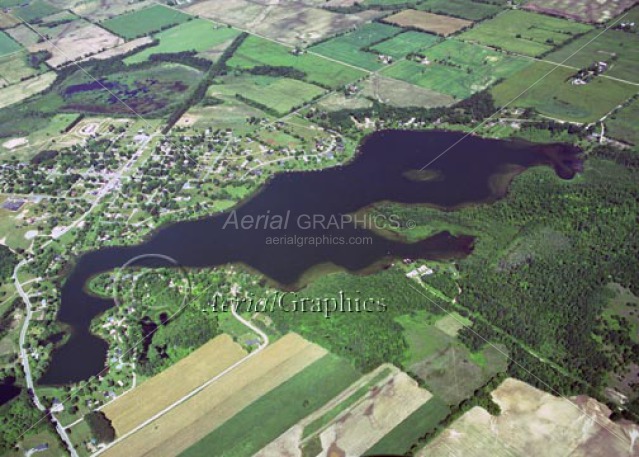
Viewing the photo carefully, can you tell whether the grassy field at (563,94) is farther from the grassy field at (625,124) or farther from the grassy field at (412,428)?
the grassy field at (412,428)

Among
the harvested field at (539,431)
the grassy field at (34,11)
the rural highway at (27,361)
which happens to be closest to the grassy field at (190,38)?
the grassy field at (34,11)

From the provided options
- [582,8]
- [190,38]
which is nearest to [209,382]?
[190,38]

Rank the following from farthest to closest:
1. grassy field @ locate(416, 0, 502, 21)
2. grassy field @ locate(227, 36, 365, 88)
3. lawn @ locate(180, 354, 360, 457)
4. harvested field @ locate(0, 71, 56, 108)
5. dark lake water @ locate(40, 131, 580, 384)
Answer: grassy field @ locate(416, 0, 502, 21) → harvested field @ locate(0, 71, 56, 108) → grassy field @ locate(227, 36, 365, 88) → dark lake water @ locate(40, 131, 580, 384) → lawn @ locate(180, 354, 360, 457)

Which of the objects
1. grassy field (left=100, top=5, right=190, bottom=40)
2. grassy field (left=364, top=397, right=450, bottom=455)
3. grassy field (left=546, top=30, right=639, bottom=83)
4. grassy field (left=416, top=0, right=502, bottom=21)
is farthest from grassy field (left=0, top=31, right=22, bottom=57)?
grassy field (left=364, top=397, right=450, bottom=455)

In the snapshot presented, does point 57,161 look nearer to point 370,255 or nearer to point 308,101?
point 308,101

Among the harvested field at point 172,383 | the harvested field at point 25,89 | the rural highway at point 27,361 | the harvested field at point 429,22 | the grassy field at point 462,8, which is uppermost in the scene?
the grassy field at point 462,8

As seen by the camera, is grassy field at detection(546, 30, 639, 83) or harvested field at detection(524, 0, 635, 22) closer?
grassy field at detection(546, 30, 639, 83)

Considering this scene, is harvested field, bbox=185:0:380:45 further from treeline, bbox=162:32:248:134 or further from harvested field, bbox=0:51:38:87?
harvested field, bbox=0:51:38:87
